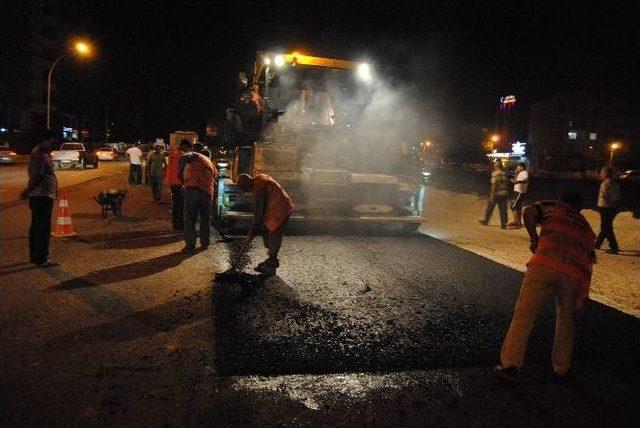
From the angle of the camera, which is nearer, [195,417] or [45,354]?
[195,417]

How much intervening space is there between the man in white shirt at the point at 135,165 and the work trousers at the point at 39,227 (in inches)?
492

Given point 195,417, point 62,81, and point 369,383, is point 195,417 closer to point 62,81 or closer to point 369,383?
point 369,383

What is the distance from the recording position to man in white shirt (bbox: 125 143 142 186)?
59.8 ft

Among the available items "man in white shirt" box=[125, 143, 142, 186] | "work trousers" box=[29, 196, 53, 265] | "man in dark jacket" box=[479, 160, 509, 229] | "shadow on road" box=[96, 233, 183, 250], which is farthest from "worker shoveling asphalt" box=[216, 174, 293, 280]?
"man in white shirt" box=[125, 143, 142, 186]

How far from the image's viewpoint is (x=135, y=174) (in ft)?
62.7

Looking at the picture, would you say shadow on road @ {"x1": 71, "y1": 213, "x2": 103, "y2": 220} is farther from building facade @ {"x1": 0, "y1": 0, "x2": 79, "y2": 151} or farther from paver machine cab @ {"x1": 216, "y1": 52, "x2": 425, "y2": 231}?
building facade @ {"x1": 0, "y1": 0, "x2": 79, "y2": 151}

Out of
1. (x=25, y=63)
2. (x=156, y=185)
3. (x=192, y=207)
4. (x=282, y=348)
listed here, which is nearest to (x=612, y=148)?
(x=156, y=185)

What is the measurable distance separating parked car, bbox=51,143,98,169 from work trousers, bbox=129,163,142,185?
10544mm

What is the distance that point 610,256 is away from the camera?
29.0ft

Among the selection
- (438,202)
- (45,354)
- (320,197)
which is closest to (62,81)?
(438,202)

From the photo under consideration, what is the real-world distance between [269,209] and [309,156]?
162 inches

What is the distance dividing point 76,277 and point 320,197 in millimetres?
4717

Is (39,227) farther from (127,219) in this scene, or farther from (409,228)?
(409,228)

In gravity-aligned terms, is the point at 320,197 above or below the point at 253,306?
above
